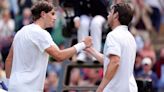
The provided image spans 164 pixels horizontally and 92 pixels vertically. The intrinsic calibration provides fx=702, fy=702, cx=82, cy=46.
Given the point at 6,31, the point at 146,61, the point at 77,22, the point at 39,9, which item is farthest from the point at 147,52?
the point at 39,9

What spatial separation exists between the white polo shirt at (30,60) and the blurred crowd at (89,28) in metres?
2.54

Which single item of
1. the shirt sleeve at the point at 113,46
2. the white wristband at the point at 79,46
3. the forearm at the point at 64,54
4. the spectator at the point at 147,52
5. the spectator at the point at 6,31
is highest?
the shirt sleeve at the point at 113,46

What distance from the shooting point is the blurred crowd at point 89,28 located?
1039cm

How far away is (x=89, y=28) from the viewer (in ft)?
34.7

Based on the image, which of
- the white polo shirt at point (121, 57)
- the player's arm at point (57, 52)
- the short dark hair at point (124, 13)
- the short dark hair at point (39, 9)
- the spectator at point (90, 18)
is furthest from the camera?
the spectator at point (90, 18)

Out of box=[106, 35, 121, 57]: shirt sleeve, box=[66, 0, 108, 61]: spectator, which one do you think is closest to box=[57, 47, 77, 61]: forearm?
box=[106, 35, 121, 57]: shirt sleeve

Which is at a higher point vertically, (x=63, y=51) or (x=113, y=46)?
(x=113, y=46)

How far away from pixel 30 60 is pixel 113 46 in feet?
3.14

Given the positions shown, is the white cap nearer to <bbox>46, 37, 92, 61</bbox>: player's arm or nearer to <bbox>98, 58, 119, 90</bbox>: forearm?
<bbox>46, 37, 92, 61</bbox>: player's arm

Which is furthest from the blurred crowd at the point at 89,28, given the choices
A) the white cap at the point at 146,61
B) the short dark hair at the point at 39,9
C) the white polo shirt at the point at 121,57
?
the white polo shirt at the point at 121,57

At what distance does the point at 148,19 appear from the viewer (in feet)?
52.6

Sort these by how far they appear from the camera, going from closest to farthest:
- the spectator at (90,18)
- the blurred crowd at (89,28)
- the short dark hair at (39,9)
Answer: the short dark hair at (39,9), the spectator at (90,18), the blurred crowd at (89,28)

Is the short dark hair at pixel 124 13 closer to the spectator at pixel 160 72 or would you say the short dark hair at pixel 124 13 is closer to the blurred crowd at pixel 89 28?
the blurred crowd at pixel 89 28

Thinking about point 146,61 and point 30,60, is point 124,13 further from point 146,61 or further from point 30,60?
point 146,61
